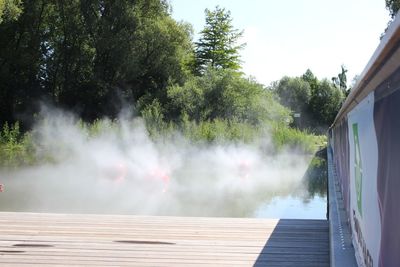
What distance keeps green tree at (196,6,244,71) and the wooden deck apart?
27215 mm

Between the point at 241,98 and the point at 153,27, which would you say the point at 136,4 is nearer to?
the point at 153,27

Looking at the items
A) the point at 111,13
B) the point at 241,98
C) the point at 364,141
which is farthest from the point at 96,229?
the point at 111,13

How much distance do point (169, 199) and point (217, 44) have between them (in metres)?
23.4

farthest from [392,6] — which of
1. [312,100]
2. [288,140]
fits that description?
[312,100]

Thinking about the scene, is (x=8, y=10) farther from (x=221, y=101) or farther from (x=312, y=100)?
(x=312, y=100)

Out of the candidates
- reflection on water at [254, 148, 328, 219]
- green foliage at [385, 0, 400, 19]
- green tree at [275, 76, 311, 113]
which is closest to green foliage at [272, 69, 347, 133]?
green tree at [275, 76, 311, 113]

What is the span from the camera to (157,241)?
4.32m

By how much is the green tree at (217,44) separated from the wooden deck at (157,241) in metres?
27.2

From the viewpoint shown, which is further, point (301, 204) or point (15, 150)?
point (15, 150)

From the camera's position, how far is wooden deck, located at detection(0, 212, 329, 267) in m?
3.74

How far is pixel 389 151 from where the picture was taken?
4.70ft

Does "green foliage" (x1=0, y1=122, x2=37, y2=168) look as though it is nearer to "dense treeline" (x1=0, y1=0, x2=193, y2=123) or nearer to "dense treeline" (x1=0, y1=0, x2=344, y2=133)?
"dense treeline" (x1=0, y1=0, x2=344, y2=133)

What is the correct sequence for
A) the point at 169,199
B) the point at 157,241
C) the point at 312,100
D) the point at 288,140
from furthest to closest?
the point at 312,100, the point at 288,140, the point at 169,199, the point at 157,241

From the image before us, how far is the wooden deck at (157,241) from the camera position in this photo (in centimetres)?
374
